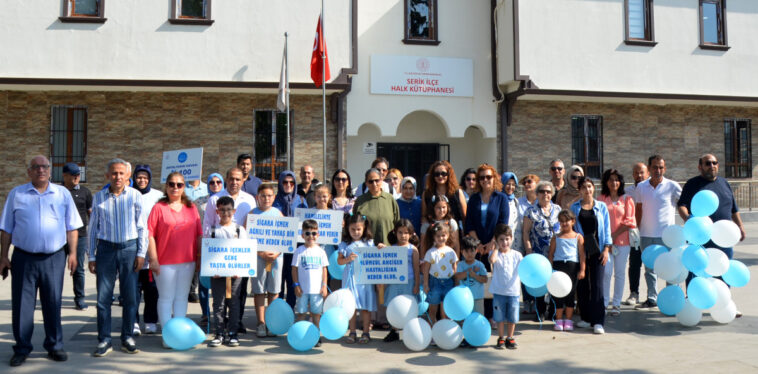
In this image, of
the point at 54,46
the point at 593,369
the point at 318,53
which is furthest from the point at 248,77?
the point at 593,369

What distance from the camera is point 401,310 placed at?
5664 mm

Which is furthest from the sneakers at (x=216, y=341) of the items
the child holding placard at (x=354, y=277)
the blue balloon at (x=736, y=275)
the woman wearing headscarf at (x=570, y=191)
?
the blue balloon at (x=736, y=275)

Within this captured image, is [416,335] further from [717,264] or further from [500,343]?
[717,264]

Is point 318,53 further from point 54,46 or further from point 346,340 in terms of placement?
point 346,340

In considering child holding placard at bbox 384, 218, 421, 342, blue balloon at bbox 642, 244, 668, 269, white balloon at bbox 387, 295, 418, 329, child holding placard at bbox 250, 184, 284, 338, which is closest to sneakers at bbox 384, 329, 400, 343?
child holding placard at bbox 384, 218, 421, 342

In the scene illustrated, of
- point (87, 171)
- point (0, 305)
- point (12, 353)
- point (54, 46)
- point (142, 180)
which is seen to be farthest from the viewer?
point (87, 171)

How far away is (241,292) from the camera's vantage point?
6.02 metres

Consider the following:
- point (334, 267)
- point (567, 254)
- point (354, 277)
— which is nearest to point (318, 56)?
point (334, 267)

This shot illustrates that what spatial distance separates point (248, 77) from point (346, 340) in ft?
31.2

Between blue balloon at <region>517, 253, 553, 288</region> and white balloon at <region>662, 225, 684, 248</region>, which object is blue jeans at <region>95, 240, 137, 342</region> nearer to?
blue balloon at <region>517, 253, 553, 288</region>

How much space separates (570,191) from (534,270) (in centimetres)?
184

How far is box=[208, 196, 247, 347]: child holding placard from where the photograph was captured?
5824 mm

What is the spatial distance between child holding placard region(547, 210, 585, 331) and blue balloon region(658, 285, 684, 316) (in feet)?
3.68

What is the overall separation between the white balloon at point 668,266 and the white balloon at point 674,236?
0.27m
